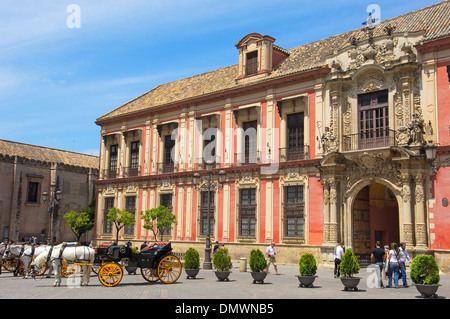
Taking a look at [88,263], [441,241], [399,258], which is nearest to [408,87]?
[441,241]

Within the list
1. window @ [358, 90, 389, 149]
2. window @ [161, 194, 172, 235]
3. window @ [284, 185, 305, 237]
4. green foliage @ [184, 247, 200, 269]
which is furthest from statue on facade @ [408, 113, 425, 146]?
window @ [161, 194, 172, 235]

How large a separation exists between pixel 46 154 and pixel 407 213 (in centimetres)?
3790

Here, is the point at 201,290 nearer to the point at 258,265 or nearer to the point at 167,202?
the point at 258,265

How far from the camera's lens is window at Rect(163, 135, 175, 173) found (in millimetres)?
31812

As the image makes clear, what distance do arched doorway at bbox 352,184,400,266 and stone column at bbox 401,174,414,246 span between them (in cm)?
305

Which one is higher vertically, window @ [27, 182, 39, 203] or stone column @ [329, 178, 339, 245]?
window @ [27, 182, 39, 203]

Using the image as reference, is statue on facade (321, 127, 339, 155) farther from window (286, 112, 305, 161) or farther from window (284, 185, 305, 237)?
window (284, 185, 305, 237)

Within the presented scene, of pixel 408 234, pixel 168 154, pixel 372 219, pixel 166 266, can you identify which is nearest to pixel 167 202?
pixel 168 154

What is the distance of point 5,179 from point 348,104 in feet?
105

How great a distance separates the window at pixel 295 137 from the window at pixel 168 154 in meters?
8.89

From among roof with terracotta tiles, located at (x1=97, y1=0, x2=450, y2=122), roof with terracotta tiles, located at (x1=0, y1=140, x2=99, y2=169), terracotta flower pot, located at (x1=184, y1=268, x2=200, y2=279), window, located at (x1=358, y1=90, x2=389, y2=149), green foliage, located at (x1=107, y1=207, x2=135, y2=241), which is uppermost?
roof with terracotta tiles, located at (x1=97, y1=0, x2=450, y2=122)

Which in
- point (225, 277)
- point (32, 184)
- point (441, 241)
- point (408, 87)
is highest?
point (408, 87)

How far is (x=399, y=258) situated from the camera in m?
15.9
